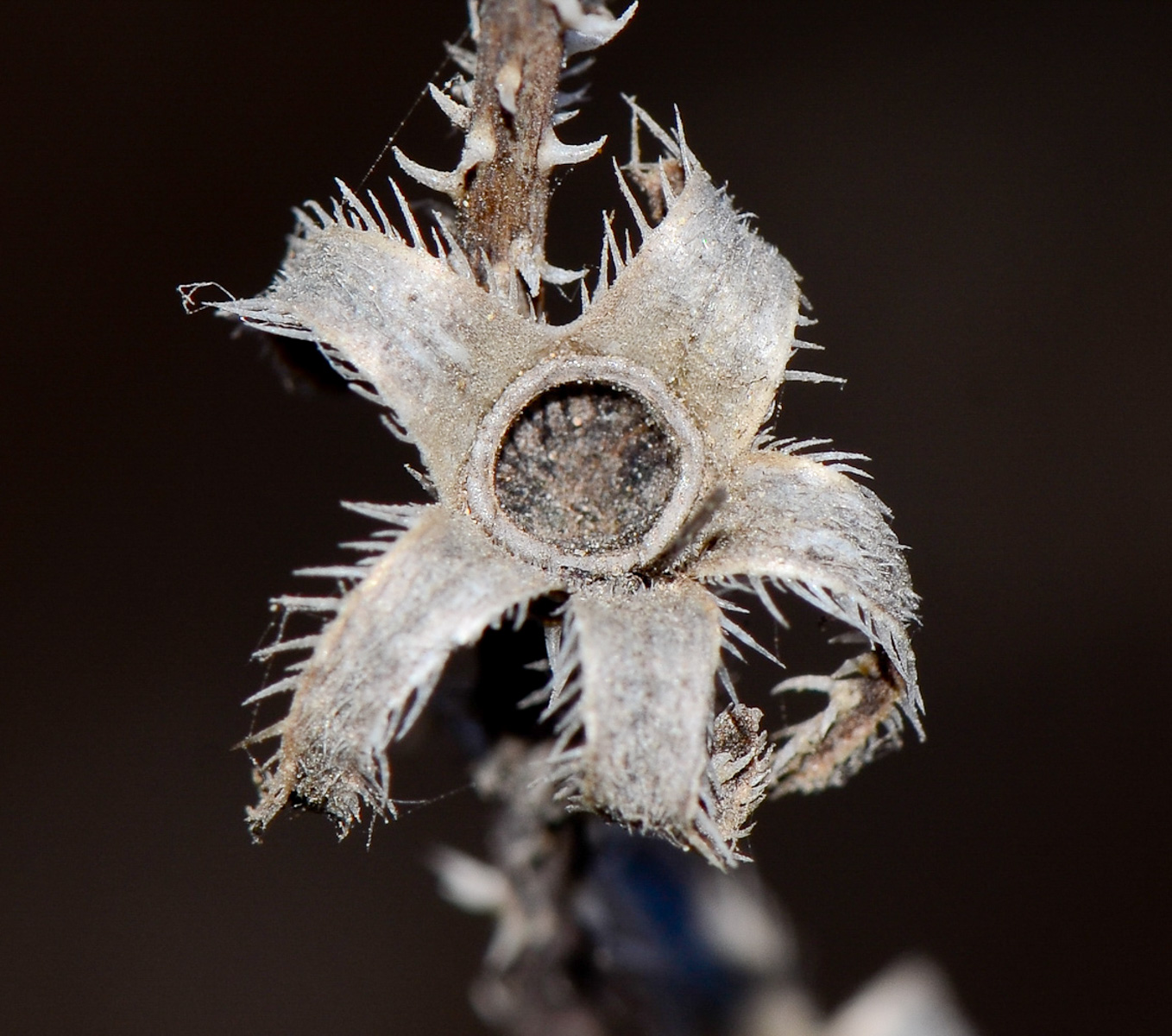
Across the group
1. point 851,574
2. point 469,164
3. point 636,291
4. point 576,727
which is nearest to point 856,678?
point 851,574

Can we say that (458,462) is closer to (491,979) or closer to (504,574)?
(504,574)

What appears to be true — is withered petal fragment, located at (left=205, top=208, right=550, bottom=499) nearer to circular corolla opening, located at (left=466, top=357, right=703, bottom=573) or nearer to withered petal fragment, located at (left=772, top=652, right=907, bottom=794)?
circular corolla opening, located at (left=466, top=357, right=703, bottom=573)

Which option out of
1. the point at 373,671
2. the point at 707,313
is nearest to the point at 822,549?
the point at 707,313

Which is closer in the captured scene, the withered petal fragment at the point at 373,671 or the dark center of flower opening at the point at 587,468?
the withered petal fragment at the point at 373,671

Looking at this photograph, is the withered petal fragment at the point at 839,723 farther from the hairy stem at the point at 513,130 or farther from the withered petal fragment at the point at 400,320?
the hairy stem at the point at 513,130

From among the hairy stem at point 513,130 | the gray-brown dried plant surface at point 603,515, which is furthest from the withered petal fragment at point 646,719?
the hairy stem at point 513,130

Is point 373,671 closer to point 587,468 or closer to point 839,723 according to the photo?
point 587,468

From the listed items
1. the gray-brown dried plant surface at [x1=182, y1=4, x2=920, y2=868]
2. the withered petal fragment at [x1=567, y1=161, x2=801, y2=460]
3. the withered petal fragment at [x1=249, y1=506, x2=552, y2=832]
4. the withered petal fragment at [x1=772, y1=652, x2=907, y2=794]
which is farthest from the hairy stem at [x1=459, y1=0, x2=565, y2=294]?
the withered petal fragment at [x1=772, y1=652, x2=907, y2=794]
